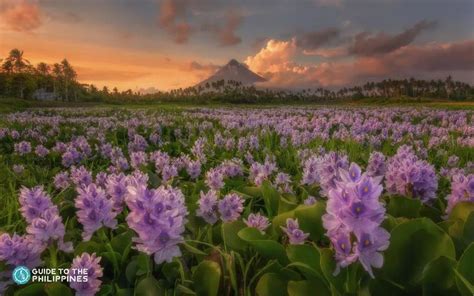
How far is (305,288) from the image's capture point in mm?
1863

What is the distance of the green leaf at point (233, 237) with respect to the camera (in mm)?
2367

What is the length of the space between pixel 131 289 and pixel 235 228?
0.62 meters

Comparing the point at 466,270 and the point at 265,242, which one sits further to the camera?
the point at 265,242

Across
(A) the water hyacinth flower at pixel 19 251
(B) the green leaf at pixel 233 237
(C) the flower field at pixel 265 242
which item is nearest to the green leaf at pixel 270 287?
(C) the flower field at pixel 265 242

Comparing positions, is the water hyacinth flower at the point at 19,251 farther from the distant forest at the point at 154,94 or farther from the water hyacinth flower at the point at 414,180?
the distant forest at the point at 154,94

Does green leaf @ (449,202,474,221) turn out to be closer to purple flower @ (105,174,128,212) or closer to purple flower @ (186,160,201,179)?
purple flower @ (105,174,128,212)

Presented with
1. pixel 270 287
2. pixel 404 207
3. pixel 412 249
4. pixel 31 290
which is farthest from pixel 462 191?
pixel 31 290

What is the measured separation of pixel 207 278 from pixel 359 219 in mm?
868

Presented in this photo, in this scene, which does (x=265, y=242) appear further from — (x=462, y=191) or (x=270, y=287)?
(x=462, y=191)

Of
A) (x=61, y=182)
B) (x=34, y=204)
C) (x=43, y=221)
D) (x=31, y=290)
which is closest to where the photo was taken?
(x=31, y=290)

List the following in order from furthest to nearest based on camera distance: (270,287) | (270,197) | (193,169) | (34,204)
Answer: (193,169) < (270,197) < (34,204) < (270,287)

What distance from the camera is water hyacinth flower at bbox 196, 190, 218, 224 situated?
2.77 metres

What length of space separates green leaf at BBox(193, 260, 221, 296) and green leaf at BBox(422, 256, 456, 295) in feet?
2.96

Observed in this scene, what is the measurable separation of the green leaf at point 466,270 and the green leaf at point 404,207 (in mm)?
827
